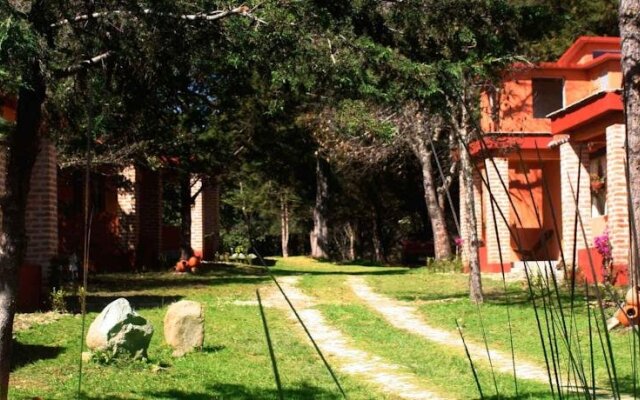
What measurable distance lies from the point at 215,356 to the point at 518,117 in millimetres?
12640

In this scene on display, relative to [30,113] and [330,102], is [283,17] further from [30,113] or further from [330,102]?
[30,113]

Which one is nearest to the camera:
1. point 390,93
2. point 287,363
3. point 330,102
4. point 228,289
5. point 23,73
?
point 23,73

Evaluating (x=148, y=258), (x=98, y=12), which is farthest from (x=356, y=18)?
(x=148, y=258)

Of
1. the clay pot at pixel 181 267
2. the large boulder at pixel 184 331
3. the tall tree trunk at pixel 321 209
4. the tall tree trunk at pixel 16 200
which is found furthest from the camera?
the tall tree trunk at pixel 321 209

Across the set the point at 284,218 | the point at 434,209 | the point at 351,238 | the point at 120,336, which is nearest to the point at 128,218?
the point at 434,209

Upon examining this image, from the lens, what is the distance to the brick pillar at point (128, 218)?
2347 centimetres

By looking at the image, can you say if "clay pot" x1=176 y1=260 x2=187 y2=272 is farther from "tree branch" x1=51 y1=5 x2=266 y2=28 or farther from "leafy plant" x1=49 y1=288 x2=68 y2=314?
"tree branch" x1=51 y1=5 x2=266 y2=28

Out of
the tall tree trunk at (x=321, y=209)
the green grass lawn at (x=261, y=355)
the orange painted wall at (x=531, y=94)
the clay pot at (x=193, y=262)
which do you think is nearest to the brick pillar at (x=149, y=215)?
the clay pot at (x=193, y=262)

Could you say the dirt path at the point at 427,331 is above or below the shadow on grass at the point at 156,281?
below

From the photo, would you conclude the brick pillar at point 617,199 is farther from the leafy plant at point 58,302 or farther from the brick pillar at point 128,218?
the brick pillar at point 128,218

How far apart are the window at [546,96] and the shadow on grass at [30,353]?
14310mm

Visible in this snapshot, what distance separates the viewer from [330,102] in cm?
626

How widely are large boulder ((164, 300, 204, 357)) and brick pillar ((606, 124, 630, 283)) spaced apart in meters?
8.82

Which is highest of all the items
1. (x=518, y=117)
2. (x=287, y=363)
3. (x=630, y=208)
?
(x=518, y=117)
